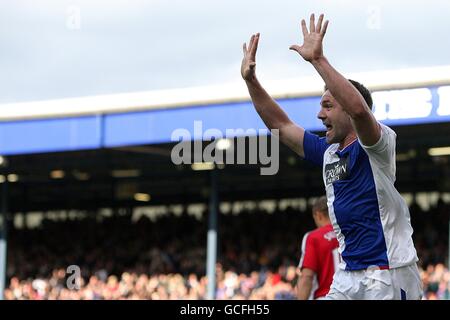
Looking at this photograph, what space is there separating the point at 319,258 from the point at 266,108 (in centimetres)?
317

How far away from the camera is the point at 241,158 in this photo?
20.8 m

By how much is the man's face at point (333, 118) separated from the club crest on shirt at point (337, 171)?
0.13 metres

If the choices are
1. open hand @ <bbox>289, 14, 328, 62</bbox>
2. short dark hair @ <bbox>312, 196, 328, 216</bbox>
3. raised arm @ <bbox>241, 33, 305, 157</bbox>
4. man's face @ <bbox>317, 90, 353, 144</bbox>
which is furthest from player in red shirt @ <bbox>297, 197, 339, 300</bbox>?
open hand @ <bbox>289, 14, 328, 62</bbox>

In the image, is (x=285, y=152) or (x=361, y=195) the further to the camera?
(x=285, y=152)

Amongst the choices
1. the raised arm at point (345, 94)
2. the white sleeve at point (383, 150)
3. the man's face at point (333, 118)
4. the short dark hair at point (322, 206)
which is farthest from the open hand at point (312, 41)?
the short dark hair at point (322, 206)

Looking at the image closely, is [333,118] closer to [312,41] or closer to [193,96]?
[312,41]

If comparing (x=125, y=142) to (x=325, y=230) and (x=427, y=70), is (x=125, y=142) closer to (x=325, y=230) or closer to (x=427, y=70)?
(x=427, y=70)

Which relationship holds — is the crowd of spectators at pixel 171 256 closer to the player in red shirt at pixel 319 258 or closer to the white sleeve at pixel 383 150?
the player in red shirt at pixel 319 258

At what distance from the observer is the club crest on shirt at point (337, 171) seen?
18.4ft

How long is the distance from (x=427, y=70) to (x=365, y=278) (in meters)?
11.1

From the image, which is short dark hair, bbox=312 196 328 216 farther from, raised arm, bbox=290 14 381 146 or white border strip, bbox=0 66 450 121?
white border strip, bbox=0 66 450 121

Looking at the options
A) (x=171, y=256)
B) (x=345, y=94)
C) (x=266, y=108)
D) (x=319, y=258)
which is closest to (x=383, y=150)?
(x=345, y=94)

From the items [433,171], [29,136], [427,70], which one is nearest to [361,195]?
[427,70]
